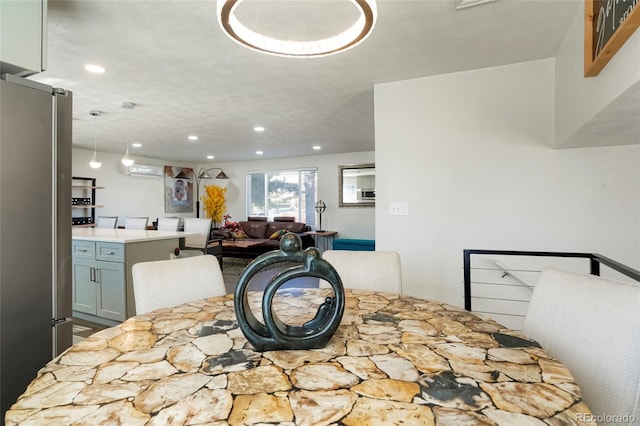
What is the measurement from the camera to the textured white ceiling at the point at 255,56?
1.93m

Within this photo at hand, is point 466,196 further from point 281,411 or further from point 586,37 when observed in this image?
point 281,411

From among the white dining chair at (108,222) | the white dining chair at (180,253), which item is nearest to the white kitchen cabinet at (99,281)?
the white dining chair at (180,253)

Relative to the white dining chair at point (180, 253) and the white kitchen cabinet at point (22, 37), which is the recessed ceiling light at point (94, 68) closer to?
the white kitchen cabinet at point (22, 37)

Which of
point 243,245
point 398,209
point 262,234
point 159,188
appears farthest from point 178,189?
point 398,209

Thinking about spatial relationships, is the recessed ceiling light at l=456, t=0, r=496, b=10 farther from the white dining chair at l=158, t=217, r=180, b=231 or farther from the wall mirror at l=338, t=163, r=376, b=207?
the wall mirror at l=338, t=163, r=376, b=207

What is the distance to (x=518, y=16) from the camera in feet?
6.57

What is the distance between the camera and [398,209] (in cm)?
305

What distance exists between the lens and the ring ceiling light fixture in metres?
1.11

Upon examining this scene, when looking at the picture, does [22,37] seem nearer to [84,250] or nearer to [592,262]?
[84,250]

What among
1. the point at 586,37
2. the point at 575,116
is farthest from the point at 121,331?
the point at 575,116

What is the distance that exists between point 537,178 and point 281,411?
9.35 feet

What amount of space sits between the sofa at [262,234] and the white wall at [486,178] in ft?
12.2

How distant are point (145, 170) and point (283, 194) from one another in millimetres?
3333

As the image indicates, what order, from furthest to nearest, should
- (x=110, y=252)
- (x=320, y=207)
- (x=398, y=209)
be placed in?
(x=320, y=207) → (x=110, y=252) → (x=398, y=209)
